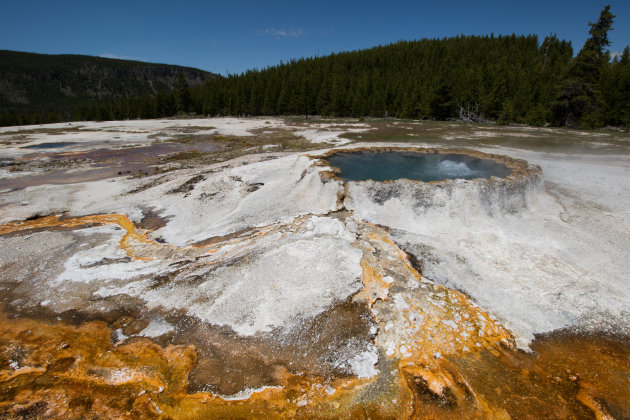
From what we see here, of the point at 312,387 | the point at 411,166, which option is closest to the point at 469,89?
the point at 411,166

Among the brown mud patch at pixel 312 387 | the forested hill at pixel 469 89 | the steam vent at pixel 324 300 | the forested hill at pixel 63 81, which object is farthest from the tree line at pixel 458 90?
the forested hill at pixel 63 81

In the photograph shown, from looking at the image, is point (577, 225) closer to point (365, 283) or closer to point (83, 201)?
point (365, 283)

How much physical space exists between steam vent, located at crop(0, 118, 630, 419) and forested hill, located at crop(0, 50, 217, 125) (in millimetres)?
152774

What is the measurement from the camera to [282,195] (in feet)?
43.5

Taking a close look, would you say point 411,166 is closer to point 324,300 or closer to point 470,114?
point 324,300

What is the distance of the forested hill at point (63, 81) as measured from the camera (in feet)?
497

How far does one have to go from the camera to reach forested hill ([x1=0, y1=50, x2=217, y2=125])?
151375 millimetres

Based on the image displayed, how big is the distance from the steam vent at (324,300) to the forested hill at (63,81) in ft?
501

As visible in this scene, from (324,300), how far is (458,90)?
56.4 m

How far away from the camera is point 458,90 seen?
51.2 meters

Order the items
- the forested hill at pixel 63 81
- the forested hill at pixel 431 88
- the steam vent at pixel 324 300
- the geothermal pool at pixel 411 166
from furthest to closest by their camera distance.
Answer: the forested hill at pixel 63 81 < the forested hill at pixel 431 88 < the geothermal pool at pixel 411 166 < the steam vent at pixel 324 300

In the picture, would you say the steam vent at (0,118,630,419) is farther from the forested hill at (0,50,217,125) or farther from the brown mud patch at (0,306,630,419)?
the forested hill at (0,50,217,125)

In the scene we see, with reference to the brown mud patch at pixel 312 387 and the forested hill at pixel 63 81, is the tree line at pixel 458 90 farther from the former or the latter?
the forested hill at pixel 63 81

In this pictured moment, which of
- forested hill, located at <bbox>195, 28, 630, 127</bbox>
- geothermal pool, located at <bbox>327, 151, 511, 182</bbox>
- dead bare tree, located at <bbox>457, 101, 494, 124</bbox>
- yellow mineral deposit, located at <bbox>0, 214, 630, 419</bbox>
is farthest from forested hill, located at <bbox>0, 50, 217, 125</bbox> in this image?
A: yellow mineral deposit, located at <bbox>0, 214, 630, 419</bbox>
